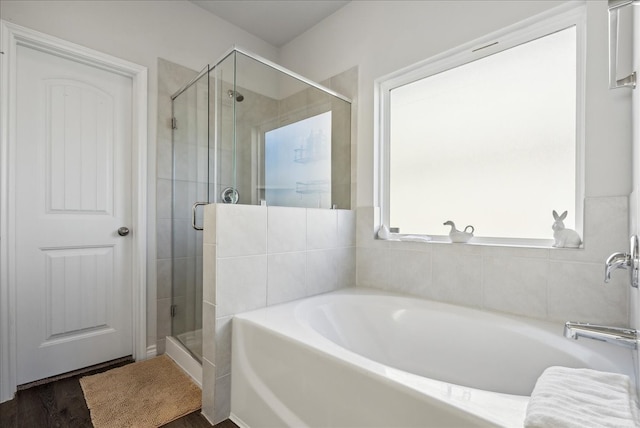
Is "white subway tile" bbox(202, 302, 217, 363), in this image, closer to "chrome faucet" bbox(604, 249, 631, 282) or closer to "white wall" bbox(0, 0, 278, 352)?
"white wall" bbox(0, 0, 278, 352)

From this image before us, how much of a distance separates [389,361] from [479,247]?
2.54 ft

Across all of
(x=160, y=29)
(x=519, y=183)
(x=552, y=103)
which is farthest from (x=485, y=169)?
(x=160, y=29)

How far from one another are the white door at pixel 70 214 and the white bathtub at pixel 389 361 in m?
1.18

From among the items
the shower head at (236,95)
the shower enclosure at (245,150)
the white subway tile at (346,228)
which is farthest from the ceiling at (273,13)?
the white subway tile at (346,228)

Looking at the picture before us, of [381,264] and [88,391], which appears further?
[381,264]

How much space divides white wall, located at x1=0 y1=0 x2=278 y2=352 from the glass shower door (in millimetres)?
144

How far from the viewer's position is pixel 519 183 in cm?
167

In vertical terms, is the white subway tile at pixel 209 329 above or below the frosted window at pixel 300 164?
below

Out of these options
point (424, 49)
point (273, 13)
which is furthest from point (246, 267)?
point (273, 13)

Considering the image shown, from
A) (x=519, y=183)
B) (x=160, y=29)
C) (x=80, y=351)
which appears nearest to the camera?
(x=519, y=183)

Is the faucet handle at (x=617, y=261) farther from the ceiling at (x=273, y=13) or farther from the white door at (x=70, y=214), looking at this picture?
the white door at (x=70, y=214)

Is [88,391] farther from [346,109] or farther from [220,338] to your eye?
[346,109]

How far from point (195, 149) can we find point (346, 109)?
1.11 m

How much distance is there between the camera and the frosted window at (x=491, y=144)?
1.55 m
